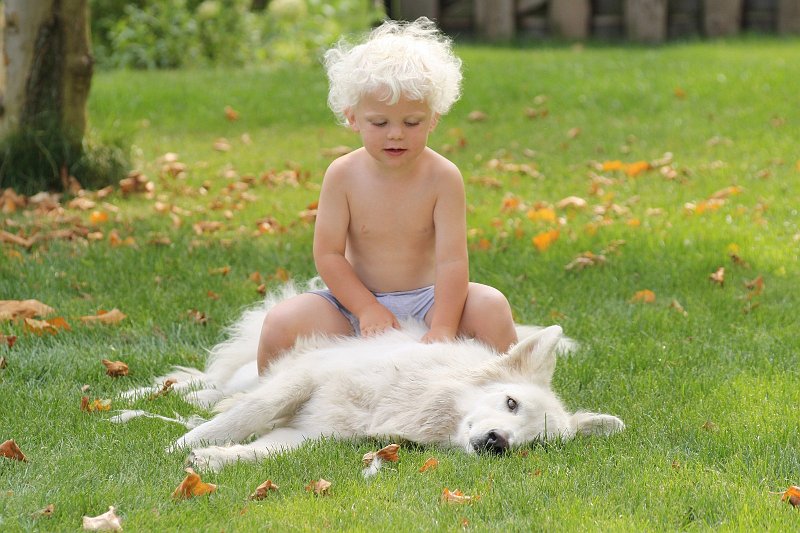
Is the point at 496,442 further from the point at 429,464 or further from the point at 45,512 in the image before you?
the point at 45,512

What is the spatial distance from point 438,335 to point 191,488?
1.21 meters

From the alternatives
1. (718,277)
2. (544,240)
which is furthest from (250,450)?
(544,240)

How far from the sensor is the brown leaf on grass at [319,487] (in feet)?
10.6

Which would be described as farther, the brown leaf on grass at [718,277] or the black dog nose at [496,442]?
the brown leaf on grass at [718,277]

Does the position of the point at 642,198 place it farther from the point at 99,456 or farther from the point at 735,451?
the point at 99,456

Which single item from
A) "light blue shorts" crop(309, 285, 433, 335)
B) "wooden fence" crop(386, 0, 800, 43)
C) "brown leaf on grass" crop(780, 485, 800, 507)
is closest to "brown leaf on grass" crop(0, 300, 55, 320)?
"light blue shorts" crop(309, 285, 433, 335)

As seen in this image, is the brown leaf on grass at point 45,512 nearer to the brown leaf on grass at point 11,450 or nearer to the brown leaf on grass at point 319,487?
the brown leaf on grass at point 11,450

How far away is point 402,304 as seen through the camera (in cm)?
435

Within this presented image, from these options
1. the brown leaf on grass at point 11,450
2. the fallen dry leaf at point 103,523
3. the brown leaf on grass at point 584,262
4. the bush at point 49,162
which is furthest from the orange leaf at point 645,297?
the bush at point 49,162

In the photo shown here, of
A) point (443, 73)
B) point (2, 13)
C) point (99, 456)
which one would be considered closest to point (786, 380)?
point (443, 73)

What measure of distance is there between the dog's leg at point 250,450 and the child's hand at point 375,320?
0.52m

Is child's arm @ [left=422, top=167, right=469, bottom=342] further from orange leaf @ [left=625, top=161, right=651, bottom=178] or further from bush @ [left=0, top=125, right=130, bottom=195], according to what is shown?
orange leaf @ [left=625, top=161, right=651, bottom=178]

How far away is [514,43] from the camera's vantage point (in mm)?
15648

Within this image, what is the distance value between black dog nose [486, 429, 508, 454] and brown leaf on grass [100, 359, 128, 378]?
1767 millimetres
